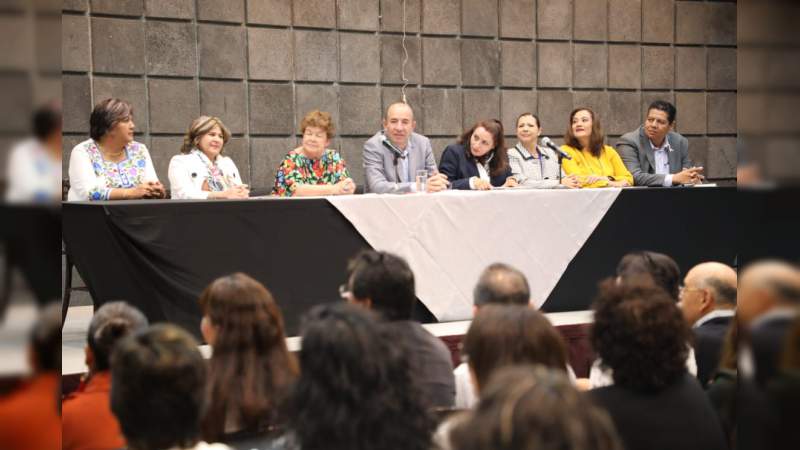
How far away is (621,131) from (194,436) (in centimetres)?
642

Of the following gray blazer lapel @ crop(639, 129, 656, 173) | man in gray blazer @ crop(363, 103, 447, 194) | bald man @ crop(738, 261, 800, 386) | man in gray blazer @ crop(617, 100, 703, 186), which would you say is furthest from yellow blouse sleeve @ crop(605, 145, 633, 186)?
bald man @ crop(738, 261, 800, 386)

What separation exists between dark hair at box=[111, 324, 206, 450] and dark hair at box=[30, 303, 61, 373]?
1.02 metres

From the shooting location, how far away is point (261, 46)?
6.24 meters

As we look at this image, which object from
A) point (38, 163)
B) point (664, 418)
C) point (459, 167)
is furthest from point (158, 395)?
point (459, 167)

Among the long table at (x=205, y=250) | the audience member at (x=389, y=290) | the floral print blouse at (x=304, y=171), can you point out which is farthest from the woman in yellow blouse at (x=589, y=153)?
the audience member at (x=389, y=290)

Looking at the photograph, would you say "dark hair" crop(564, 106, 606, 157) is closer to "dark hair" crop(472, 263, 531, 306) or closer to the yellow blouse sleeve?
the yellow blouse sleeve

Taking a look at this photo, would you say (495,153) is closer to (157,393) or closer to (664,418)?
(664,418)

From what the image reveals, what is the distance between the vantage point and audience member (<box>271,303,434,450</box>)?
140 centimetres

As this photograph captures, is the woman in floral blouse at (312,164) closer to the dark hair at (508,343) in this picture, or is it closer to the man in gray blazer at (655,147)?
the man in gray blazer at (655,147)

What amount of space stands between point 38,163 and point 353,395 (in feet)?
3.49

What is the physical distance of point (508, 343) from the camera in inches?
63.9

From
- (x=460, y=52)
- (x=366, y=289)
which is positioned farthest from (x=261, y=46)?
(x=366, y=289)

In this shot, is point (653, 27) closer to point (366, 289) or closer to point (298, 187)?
point (298, 187)

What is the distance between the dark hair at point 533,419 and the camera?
0.75 m
